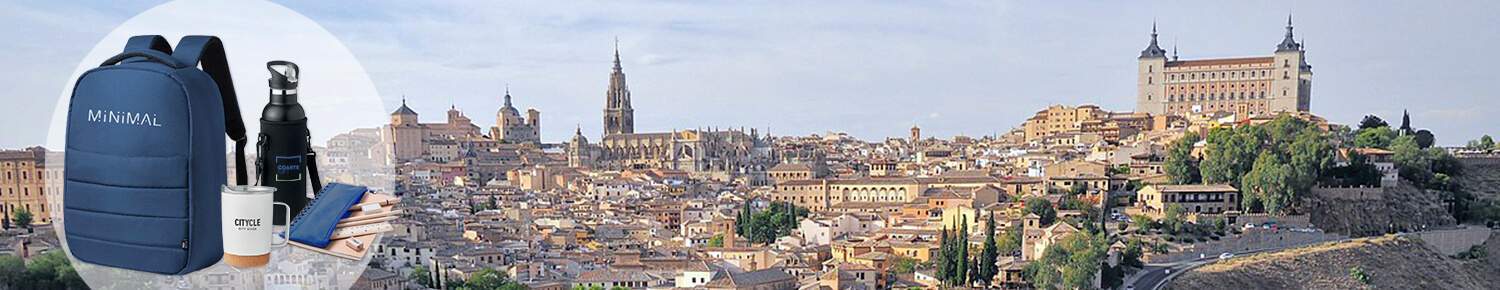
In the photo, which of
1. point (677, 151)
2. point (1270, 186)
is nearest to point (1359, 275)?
point (1270, 186)

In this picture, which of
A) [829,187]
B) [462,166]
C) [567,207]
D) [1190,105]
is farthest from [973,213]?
[1190,105]

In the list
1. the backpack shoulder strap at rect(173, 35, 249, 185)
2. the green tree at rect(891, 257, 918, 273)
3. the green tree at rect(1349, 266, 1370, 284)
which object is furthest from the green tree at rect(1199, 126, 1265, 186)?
the backpack shoulder strap at rect(173, 35, 249, 185)

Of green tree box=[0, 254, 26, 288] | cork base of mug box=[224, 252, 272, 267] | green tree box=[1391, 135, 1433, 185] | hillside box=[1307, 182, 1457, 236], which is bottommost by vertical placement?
hillside box=[1307, 182, 1457, 236]

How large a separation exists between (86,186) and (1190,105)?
2145 cm

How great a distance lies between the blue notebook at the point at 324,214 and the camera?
1129mm

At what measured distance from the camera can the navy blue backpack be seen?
38.2 inches

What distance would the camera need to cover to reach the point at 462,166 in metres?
18.5

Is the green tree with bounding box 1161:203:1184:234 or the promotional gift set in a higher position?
the promotional gift set

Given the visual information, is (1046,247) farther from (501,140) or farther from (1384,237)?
(501,140)

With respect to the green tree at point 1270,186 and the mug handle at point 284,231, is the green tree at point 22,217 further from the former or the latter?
the green tree at point 1270,186

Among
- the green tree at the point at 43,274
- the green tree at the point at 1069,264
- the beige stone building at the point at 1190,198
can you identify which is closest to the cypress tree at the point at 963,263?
the green tree at the point at 1069,264

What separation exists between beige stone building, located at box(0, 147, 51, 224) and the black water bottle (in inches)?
6.8

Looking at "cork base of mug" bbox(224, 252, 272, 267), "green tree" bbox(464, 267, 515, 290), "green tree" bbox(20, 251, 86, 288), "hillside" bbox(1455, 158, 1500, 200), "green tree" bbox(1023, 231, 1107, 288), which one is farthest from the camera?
"hillside" bbox(1455, 158, 1500, 200)

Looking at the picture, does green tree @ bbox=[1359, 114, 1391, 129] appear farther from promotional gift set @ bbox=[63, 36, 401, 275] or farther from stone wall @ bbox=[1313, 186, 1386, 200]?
promotional gift set @ bbox=[63, 36, 401, 275]
